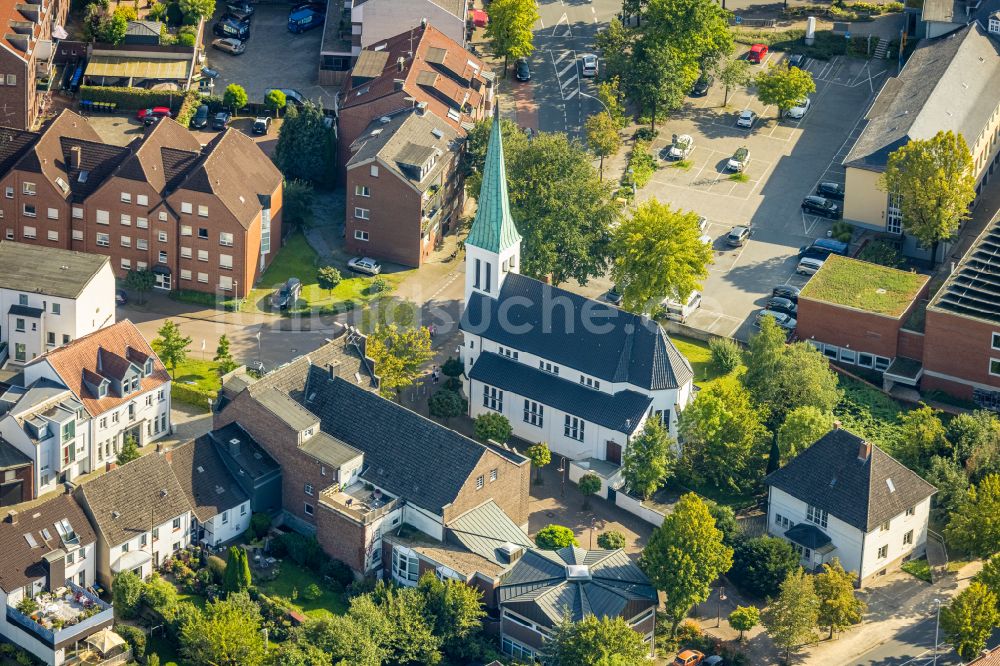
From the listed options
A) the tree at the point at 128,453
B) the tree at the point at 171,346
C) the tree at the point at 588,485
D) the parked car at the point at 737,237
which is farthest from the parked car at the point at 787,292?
the tree at the point at 128,453


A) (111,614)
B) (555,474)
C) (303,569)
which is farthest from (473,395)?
(111,614)

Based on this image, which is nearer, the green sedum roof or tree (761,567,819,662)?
tree (761,567,819,662)

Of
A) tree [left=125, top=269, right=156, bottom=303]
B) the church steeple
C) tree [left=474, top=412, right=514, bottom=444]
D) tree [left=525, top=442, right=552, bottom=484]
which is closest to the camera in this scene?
tree [left=525, top=442, right=552, bottom=484]

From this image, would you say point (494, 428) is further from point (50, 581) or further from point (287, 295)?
point (50, 581)

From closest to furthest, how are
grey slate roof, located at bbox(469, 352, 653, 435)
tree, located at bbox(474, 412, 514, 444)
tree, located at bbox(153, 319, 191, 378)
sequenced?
1. grey slate roof, located at bbox(469, 352, 653, 435)
2. tree, located at bbox(474, 412, 514, 444)
3. tree, located at bbox(153, 319, 191, 378)

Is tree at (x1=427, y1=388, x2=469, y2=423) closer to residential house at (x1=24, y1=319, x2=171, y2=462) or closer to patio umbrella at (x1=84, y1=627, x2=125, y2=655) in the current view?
residential house at (x1=24, y1=319, x2=171, y2=462)

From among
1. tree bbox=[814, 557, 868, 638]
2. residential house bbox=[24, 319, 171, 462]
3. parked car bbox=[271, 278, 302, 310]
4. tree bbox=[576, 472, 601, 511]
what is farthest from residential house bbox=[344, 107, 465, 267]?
tree bbox=[814, 557, 868, 638]
